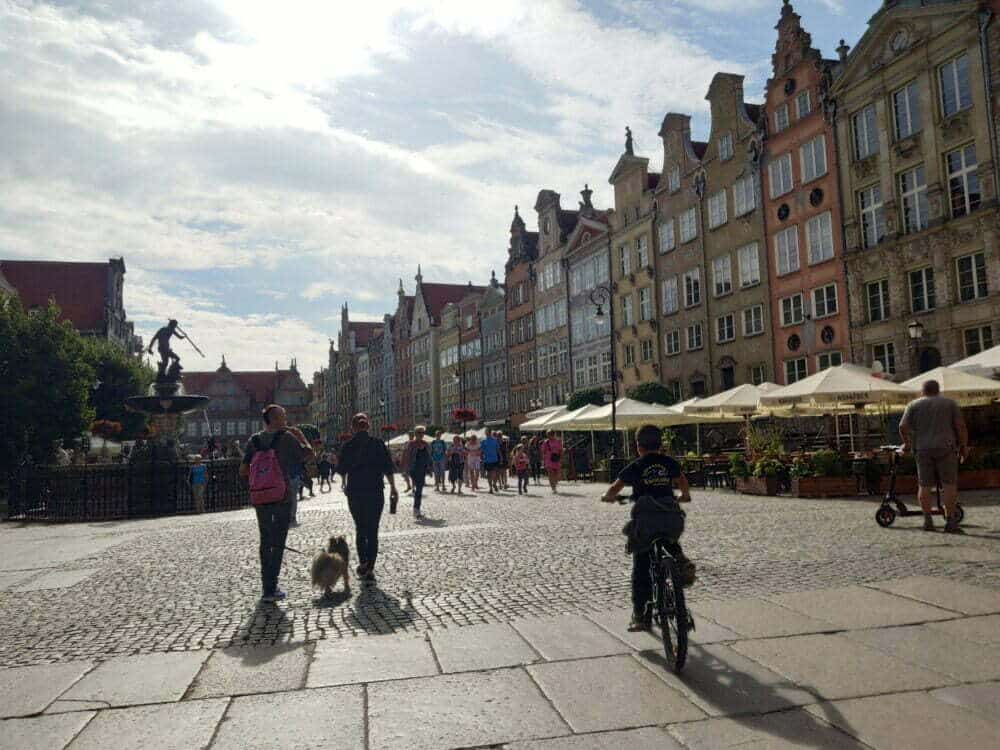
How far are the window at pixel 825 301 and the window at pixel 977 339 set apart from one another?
18.4ft

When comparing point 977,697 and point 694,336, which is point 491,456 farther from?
point 977,697

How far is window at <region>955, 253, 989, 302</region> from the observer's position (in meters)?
24.9

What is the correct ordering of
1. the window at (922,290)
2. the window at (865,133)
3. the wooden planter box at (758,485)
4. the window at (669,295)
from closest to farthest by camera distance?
the wooden planter box at (758,485), the window at (922,290), the window at (865,133), the window at (669,295)

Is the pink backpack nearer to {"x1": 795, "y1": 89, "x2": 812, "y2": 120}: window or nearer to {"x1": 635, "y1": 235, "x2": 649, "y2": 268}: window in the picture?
{"x1": 795, "y1": 89, "x2": 812, "y2": 120}: window

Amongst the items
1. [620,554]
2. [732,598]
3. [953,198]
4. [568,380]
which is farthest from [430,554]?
[568,380]

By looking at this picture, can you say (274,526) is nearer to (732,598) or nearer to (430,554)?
(430,554)

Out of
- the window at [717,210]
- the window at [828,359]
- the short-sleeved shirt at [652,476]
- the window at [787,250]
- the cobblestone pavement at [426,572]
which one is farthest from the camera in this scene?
the window at [717,210]

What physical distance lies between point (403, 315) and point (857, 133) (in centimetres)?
6760

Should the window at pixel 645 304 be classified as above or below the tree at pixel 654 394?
above

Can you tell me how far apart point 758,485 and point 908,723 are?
1577 centimetres

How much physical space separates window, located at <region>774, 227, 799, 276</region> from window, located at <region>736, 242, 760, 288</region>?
3.99ft

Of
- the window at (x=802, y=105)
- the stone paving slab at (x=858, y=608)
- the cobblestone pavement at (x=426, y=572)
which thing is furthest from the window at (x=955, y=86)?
the stone paving slab at (x=858, y=608)

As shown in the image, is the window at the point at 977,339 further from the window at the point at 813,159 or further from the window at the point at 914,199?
the window at the point at 813,159

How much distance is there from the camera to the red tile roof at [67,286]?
252ft
